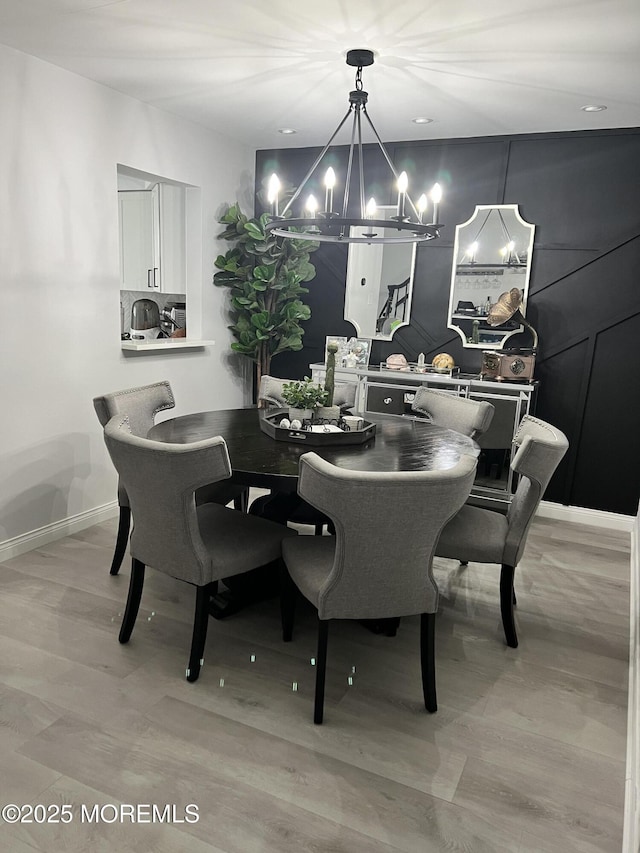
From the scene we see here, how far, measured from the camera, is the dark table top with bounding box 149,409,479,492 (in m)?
2.22

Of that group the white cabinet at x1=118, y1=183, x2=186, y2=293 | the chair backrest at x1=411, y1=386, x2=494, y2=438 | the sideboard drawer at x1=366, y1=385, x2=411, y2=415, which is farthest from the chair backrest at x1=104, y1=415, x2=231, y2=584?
the white cabinet at x1=118, y1=183, x2=186, y2=293

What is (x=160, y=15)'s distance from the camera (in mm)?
2449

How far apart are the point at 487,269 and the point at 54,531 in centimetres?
328

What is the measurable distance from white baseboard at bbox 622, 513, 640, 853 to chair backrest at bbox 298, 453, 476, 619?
30.1 inches

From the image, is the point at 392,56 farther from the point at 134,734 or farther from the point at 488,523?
the point at 134,734

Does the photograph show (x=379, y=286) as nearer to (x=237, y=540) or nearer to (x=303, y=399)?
(x=303, y=399)

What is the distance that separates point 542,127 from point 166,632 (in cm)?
368

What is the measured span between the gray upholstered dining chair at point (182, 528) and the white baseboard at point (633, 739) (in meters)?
1.38

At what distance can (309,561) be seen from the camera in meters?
2.22

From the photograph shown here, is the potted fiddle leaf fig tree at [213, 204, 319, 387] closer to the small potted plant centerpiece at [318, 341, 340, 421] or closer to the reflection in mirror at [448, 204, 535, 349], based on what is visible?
the reflection in mirror at [448, 204, 535, 349]

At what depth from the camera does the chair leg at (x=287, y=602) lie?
8.03ft

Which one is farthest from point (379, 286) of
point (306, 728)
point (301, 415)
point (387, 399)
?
point (306, 728)

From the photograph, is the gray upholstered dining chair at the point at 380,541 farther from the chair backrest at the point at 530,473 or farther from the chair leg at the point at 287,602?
the chair backrest at the point at 530,473

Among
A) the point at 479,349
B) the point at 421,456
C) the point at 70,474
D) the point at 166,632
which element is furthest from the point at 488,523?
the point at 70,474
